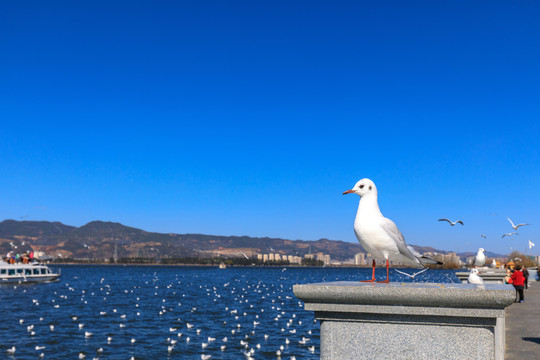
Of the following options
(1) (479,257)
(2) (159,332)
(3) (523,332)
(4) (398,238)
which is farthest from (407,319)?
(2) (159,332)

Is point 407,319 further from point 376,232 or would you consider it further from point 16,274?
point 16,274

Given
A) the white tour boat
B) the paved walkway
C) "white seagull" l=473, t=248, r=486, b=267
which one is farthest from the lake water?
the white tour boat

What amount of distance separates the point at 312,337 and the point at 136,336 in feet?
35.9

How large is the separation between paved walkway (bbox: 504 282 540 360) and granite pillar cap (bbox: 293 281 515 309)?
8140 mm

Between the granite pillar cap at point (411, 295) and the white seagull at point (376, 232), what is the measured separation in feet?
3.18

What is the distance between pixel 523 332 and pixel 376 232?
11.2 meters

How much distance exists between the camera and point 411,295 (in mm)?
3527

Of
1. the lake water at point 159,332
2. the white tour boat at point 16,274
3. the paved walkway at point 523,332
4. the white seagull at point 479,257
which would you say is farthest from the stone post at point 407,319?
the white tour boat at point 16,274

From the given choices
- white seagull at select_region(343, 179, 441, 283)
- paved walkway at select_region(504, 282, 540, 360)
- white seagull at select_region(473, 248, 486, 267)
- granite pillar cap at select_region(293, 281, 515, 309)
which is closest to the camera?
granite pillar cap at select_region(293, 281, 515, 309)

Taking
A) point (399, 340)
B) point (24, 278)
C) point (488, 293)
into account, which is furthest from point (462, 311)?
point (24, 278)

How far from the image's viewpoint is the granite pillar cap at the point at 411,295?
133 inches

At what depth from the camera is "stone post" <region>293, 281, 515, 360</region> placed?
3.43m

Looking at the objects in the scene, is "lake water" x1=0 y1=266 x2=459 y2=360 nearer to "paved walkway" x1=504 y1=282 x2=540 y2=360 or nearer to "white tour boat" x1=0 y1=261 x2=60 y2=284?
"paved walkway" x1=504 y1=282 x2=540 y2=360

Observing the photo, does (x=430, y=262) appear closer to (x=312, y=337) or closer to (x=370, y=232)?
(x=370, y=232)
